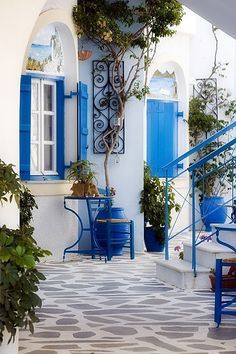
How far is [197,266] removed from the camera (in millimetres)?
8719

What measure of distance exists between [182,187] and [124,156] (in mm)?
2552

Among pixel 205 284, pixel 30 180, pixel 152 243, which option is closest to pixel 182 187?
pixel 152 243

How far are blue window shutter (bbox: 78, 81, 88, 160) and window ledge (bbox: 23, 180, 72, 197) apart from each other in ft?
1.50

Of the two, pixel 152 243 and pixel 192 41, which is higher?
pixel 192 41

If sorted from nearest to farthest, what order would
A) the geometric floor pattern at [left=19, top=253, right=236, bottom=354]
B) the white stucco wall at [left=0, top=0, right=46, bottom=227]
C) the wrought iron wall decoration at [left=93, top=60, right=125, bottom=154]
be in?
the white stucco wall at [left=0, top=0, right=46, bottom=227] → the geometric floor pattern at [left=19, top=253, right=236, bottom=354] → the wrought iron wall decoration at [left=93, top=60, right=125, bottom=154]

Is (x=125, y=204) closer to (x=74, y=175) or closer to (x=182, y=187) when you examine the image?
(x=74, y=175)

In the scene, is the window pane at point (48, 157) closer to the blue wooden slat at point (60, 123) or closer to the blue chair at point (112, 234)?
the blue wooden slat at point (60, 123)

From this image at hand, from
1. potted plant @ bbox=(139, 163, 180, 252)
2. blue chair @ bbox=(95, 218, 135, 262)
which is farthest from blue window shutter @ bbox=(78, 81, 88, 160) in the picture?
potted plant @ bbox=(139, 163, 180, 252)

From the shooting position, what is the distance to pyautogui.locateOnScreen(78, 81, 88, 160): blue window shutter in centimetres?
1092

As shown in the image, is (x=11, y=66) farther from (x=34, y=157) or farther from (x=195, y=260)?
(x=34, y=157)

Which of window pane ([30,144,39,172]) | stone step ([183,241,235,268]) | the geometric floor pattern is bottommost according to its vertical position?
the geometric floor pattern

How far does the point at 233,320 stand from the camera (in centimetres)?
681

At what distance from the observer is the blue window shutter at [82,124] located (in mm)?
10922

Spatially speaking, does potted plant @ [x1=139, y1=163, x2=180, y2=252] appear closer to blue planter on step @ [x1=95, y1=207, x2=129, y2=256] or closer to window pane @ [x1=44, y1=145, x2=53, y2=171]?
blue planter on step @ [x1=95, y1=207, x2=129, y2=256]
